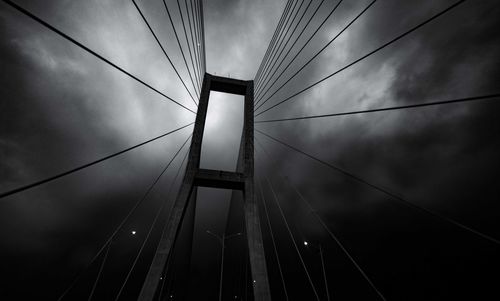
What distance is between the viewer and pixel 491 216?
38.8 m

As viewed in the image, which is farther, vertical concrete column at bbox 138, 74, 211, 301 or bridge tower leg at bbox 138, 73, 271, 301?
bridge tower leg at bbox 138, 73, 271, 301

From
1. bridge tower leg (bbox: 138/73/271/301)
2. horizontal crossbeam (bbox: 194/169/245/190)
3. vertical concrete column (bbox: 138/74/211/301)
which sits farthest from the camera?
horizontal crossbeam (bbox: 194/169/245/190)

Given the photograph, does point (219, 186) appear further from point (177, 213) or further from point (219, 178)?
point (177, 213)

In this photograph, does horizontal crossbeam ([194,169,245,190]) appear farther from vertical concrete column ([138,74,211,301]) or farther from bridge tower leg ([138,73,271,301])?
vertical concrete column ([138,74,211,301])

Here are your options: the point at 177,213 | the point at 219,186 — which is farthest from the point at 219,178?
the point at 177,213

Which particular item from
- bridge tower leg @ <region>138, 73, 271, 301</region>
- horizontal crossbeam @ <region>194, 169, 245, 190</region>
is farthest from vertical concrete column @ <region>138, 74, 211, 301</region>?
horizontal crossbeam @ <region>194, 169, 245, 190</region>

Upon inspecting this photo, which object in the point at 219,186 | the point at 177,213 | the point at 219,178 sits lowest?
the point at 177,213

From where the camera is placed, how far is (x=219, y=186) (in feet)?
50.4

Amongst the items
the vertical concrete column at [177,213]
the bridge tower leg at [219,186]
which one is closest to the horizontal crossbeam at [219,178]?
the bridge tower leg at [219,186]

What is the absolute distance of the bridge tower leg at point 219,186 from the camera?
10538 mm

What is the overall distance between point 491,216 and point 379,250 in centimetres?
4081

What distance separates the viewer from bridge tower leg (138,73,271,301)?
1054 centimetres

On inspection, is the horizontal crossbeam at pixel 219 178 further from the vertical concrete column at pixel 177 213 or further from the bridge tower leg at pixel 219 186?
the vertical concrete column at pixel 177 213

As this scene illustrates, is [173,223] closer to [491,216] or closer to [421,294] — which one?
[491,216]
